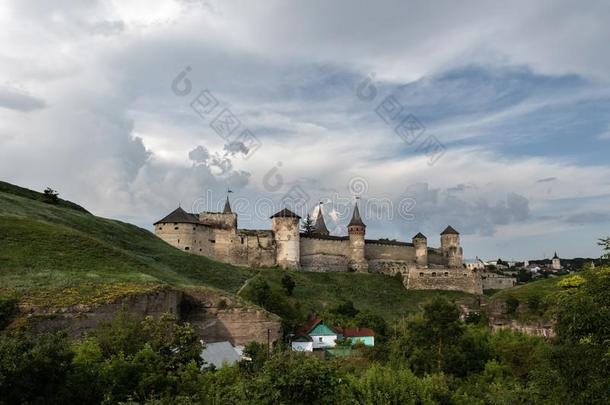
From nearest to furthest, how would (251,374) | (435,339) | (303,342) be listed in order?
1. (251,374)
2. (435,339)
3. (303,342)

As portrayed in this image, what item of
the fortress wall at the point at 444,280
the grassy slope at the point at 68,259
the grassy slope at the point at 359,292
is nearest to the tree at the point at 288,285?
the grassy slope at the point at 359,292

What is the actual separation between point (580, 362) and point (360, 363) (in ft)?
62.1

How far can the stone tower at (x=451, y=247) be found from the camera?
275 ft

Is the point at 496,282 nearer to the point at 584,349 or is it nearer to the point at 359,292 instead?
the point at 359,292

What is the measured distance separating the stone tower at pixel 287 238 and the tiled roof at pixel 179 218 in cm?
1095

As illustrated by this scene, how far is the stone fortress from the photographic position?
67750 mm

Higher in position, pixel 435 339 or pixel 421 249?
pixel 421 249

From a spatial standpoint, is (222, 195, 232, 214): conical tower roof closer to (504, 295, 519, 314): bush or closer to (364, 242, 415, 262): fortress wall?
(364, 242, 415, 262): fortress wall

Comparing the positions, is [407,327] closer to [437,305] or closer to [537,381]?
[437,305]

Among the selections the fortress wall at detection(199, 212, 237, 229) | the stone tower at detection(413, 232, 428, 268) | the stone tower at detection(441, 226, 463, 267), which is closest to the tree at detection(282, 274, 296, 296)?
the fortress wall at detection(199, 212, 237, 229)

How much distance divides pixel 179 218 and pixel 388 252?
32.5 meters

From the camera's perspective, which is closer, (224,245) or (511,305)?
(511,305)

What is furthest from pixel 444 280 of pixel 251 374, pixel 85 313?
Result: pixel 251 374

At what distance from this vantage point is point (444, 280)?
73750mm
